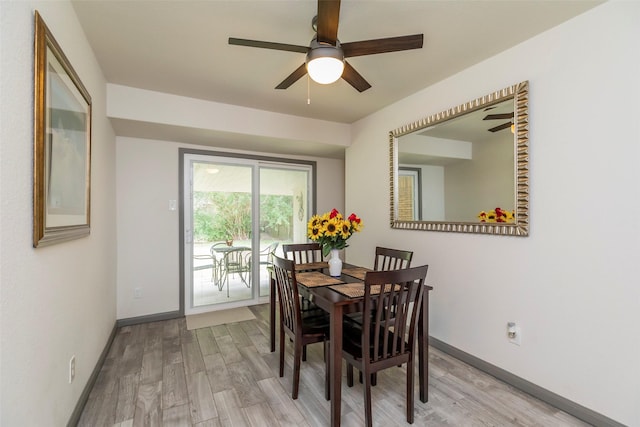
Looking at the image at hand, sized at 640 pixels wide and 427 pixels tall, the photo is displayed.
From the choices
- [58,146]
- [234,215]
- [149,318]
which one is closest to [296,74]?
[58,146]

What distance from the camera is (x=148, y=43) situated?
213cm

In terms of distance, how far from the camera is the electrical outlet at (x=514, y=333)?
7.02 feet

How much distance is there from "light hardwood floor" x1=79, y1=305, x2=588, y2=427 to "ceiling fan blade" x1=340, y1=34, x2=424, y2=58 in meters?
2.23

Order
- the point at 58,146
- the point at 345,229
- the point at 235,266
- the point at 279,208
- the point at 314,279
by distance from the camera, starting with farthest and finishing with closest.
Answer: the point at 279,208 < the point at 235,266 < the point at 345,229 < the point at 314,279 < the point at 58,146

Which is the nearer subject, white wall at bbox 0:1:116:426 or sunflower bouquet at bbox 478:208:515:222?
white wall at bbox 0:1:116:426

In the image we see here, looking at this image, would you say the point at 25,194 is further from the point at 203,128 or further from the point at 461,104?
the point at 461,104

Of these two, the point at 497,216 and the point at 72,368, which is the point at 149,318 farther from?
the point at 497,216

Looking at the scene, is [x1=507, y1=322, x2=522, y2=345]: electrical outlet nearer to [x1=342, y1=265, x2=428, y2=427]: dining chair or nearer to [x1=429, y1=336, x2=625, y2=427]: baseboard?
[x1=429, y1=336, x2=625, y2=427]: baseboard

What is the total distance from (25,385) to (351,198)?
3318 millimetres

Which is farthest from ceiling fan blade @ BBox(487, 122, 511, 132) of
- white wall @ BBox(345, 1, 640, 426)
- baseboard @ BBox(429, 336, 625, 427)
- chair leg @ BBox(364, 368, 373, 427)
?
chair leg @ BBox(364, 368, 373, 427)

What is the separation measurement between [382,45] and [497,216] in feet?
4.97

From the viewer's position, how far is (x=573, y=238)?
1.87 meters

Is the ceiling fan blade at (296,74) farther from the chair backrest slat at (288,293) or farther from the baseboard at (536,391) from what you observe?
the baseboard at (536,391)

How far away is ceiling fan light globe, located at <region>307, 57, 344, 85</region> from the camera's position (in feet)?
5.66
